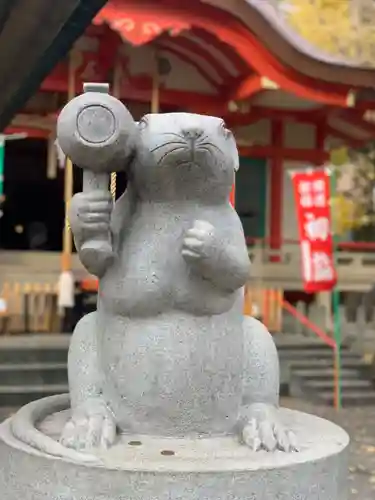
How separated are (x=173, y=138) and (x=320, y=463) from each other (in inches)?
42.4

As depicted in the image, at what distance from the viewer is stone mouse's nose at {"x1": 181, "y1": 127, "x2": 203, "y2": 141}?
7.02ft

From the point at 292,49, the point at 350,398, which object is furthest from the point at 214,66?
the point at 350,398

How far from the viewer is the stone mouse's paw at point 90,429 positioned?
6.78ft

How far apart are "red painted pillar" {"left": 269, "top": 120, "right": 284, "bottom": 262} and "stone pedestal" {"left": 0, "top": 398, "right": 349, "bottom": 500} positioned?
851 cm

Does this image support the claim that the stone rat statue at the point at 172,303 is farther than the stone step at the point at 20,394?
No

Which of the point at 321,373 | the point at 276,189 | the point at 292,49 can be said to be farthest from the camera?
the point at 276,189

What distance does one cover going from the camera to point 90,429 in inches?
83.4

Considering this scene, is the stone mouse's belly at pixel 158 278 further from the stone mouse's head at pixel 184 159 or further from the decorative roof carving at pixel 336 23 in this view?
the decorative roof carving at pixel 336 23

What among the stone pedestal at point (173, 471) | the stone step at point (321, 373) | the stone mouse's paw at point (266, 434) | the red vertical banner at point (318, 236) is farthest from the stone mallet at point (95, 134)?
the stone step at point (321, 373)

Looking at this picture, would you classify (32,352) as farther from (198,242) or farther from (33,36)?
(198,242)

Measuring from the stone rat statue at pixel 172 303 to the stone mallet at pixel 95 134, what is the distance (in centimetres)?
6

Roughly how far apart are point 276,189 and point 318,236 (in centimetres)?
349

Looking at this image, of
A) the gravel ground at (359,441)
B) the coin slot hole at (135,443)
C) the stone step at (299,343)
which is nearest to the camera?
the coin slot hole at (135,443)

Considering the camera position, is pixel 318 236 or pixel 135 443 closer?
pixel 135 443
